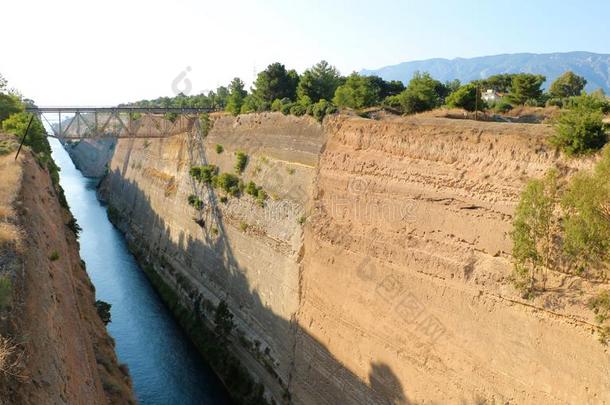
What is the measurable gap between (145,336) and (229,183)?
8.33 meters

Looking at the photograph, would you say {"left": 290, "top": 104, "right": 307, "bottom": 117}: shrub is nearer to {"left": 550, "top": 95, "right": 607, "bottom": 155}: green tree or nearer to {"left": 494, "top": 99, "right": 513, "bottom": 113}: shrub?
{"left": 494, "top": 99, "right": 513, "bottom": 113}: shrub

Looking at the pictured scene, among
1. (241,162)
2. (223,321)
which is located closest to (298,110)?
(241,162)

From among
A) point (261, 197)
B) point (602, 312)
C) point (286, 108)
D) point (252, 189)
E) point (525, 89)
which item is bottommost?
point (602, 312)

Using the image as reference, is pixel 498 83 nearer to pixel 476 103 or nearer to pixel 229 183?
pixel 476 103

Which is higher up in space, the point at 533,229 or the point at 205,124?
the point at 205,124

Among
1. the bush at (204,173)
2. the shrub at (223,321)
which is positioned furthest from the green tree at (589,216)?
the bush at (204,173)

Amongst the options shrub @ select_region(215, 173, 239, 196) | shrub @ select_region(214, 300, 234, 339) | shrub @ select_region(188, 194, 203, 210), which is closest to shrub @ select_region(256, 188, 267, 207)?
shrub @ select_region(215, 173, 239, 196)

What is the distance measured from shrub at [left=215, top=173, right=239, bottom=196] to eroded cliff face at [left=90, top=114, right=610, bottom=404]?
0.59m

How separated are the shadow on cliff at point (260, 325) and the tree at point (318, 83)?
283 inches

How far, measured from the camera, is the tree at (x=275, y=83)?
27859 mm

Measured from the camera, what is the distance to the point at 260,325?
19.3 metres

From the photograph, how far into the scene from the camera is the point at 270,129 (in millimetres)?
22172

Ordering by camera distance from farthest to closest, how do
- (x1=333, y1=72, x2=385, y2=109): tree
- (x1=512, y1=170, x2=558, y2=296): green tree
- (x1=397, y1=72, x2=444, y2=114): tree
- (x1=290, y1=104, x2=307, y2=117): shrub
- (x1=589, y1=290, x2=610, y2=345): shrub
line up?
1. (x1=333, y1=72, x2=385, y2=109): tree
2. (x1=290, y1=104, x2=307, y2=117): shrub
3. (x1=397, y1=72, x2=444, y2=114): tree
4. (x1=512, y1=170, x2=558, y2=296): green tree
5. (x1=589, y1=290, x2=610, y2=345): shrub

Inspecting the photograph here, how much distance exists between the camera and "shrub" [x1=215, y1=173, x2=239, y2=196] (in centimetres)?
2326
